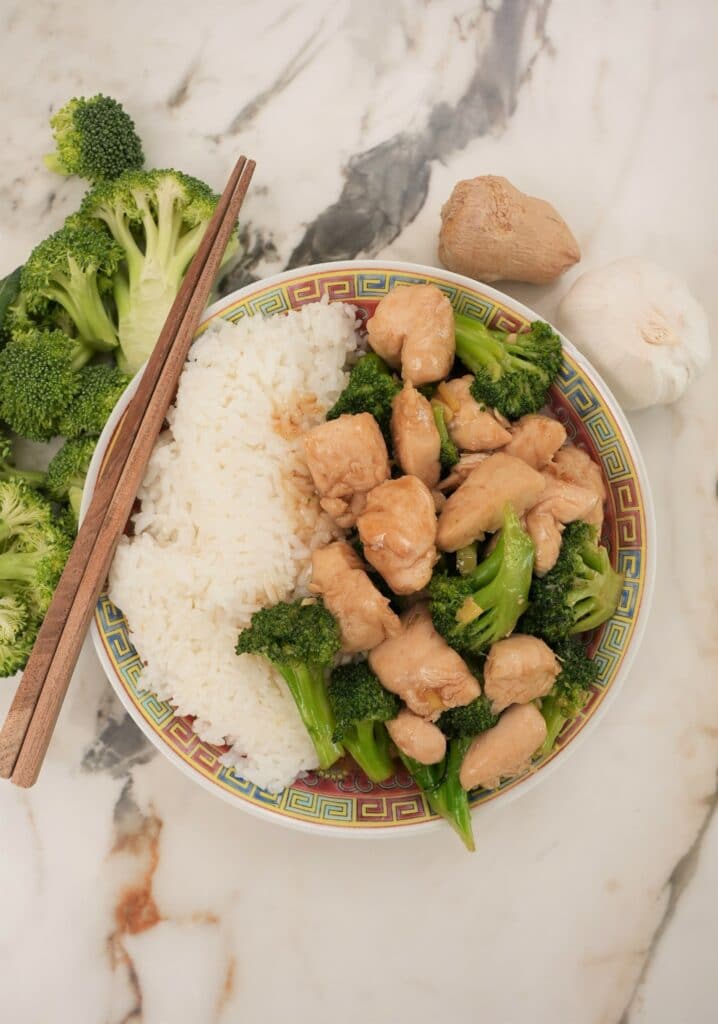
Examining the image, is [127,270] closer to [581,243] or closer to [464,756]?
[581,243]

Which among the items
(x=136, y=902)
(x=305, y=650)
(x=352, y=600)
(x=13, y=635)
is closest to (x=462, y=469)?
(x=352, y=600)

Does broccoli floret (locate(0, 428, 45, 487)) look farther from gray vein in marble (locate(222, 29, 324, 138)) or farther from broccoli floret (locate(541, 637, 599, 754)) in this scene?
broccoli floret (locate(541, 637, 599, 754))

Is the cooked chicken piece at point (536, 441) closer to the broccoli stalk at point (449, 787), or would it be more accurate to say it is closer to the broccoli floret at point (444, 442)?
the broccoli floret at point (444, 442)

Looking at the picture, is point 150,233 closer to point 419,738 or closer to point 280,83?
point 280,83

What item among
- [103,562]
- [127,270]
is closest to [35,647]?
[103,562]

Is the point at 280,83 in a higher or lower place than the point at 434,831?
higher

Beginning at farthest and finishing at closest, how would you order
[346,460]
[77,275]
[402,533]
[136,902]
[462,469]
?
1. [136,902]
2. [77,275]
3. [462,469]
4. [346,460]
5. [402,533]

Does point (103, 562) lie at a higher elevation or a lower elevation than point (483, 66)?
lower

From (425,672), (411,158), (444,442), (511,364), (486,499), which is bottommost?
(425,672)
